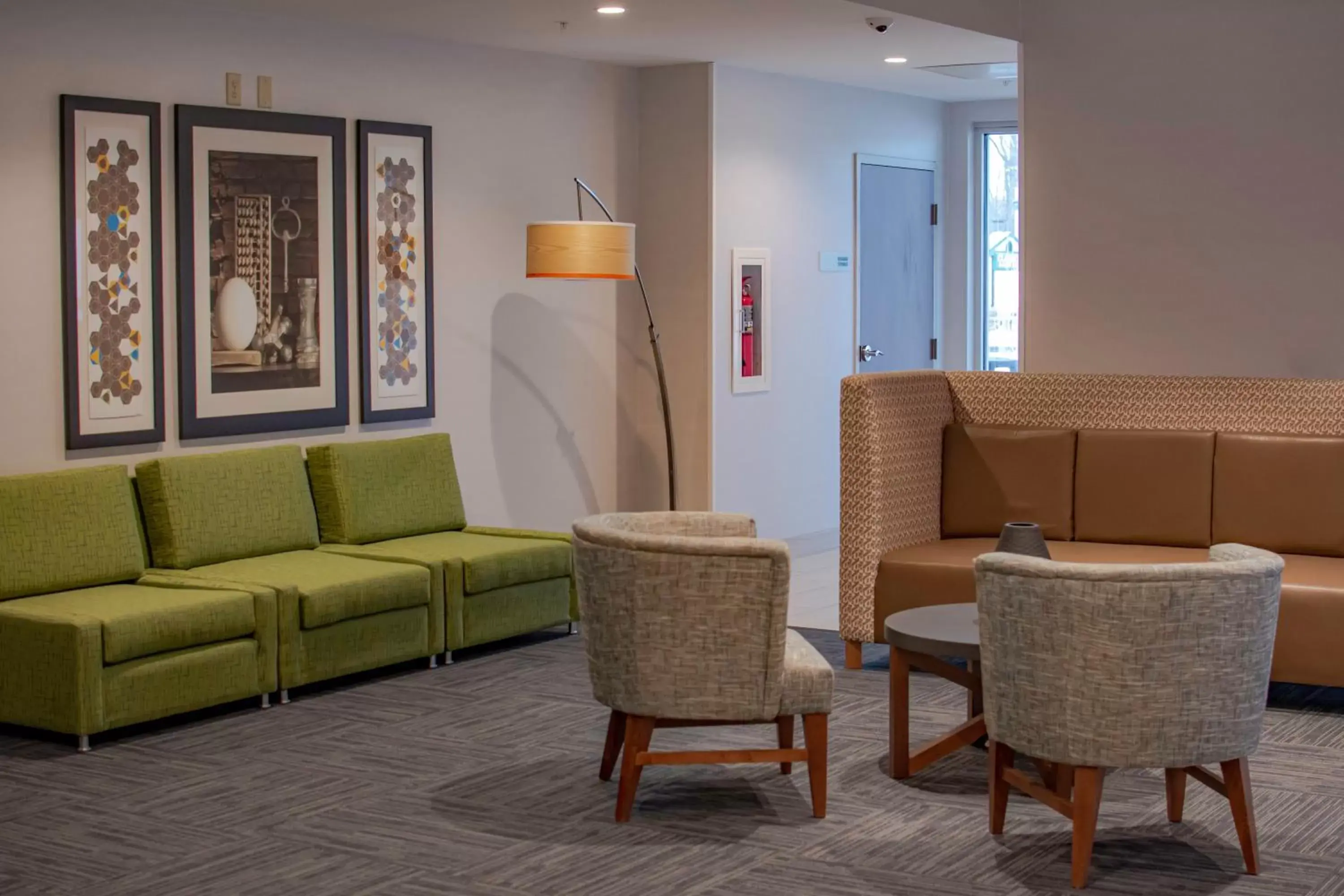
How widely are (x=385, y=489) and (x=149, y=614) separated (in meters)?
1.62

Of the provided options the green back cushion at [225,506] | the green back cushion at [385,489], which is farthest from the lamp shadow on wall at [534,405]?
the green back cushion at [225,506]

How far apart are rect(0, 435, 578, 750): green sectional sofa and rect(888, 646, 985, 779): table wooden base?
2118 mm

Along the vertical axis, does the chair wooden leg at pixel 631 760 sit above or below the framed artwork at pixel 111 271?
below

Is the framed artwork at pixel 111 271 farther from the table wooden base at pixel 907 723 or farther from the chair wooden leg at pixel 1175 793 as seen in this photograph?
the chair wooden leg at pixel 1175 793

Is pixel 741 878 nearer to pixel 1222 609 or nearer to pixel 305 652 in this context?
pixel 1222 609

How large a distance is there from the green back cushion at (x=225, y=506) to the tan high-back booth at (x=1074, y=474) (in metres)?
2.12

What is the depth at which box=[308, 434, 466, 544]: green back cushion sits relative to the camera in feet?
21.4

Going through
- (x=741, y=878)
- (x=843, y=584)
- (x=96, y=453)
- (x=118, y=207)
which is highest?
(x=118, y=207)

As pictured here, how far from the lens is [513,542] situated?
21.9 feet

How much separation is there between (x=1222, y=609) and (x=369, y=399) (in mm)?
4140

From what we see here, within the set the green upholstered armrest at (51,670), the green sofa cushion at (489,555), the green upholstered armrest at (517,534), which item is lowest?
the green upholstered armrest at (51,670)

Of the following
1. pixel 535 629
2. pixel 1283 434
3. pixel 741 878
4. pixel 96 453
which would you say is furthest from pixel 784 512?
pixel 741 878

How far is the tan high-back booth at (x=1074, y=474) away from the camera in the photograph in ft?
19.8

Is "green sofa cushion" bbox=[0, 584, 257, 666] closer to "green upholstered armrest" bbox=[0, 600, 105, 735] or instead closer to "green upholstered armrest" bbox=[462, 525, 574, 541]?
"green upholstered armrest" bbox=[0, 600, 105, 735]
